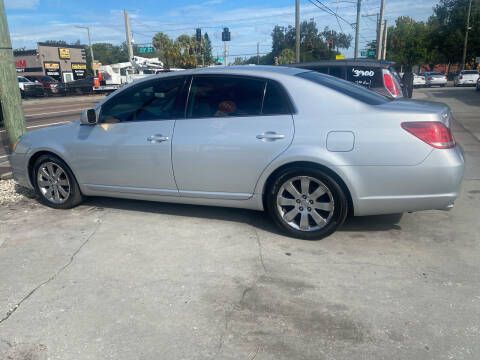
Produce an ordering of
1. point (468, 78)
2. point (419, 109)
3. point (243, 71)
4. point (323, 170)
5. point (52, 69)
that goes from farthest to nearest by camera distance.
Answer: point (52, 69) → point (468, 78) → point (243, 71) → point (323, 170) → point (419, 109)

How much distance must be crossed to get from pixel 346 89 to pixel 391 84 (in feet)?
13.0

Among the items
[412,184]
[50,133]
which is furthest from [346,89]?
[50,133]

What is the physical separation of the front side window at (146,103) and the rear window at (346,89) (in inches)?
54.2

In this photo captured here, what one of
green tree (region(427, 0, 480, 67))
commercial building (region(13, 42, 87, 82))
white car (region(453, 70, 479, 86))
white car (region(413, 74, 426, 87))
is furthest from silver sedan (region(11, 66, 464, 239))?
green tree (region(427, 0, 480, 67))

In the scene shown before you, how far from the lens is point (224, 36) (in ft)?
96.2

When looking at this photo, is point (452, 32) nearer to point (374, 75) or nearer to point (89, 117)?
point (374, 75)

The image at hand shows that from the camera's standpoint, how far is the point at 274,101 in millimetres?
3945

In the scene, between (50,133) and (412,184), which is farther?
(50,133)

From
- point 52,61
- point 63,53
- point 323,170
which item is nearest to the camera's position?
point 323,170

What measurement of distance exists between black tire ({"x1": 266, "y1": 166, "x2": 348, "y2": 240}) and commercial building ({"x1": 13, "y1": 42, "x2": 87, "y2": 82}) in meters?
55.8

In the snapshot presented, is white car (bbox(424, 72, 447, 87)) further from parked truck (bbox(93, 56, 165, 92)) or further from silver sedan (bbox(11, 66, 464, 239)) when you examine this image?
silver sedan (bbox(11, 66, 464, 239))

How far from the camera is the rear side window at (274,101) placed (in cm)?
390

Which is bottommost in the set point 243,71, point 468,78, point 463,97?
point 463,97

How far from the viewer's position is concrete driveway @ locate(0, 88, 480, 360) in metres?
2.49
